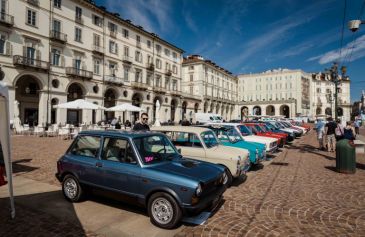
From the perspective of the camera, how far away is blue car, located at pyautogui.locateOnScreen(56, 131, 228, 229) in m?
4.12

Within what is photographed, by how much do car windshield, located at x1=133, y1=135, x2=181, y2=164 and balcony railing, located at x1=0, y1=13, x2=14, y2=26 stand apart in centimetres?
2669

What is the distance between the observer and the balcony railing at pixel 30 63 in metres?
24.7

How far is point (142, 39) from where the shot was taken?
4266 centimetres

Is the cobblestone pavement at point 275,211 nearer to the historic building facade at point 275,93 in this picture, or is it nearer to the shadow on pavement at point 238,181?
the shadow on pavement at point 238,181

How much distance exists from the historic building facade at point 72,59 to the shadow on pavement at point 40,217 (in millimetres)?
23213

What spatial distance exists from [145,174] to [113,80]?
112ft

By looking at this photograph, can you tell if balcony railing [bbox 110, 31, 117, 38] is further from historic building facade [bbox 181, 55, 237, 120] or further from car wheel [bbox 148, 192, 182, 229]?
car wheel [bbox 148, 192, 182, 229]

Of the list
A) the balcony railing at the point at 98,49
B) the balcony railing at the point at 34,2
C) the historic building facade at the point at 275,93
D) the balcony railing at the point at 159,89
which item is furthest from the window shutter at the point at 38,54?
the historic building facade at the point at 275,93

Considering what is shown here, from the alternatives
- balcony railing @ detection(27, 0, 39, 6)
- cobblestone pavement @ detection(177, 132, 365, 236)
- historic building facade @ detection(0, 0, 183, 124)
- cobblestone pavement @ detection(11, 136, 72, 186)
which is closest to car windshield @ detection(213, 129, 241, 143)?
cobblestone pavement @ detection(177, 132, 365, 236)

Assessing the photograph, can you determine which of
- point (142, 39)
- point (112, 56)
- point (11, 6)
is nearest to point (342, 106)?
point (142, 39)

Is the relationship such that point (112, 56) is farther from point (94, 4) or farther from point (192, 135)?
point (192, 135)

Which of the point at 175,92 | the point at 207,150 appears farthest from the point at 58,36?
the point at 207,150

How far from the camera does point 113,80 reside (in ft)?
119

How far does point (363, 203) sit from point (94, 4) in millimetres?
36667
